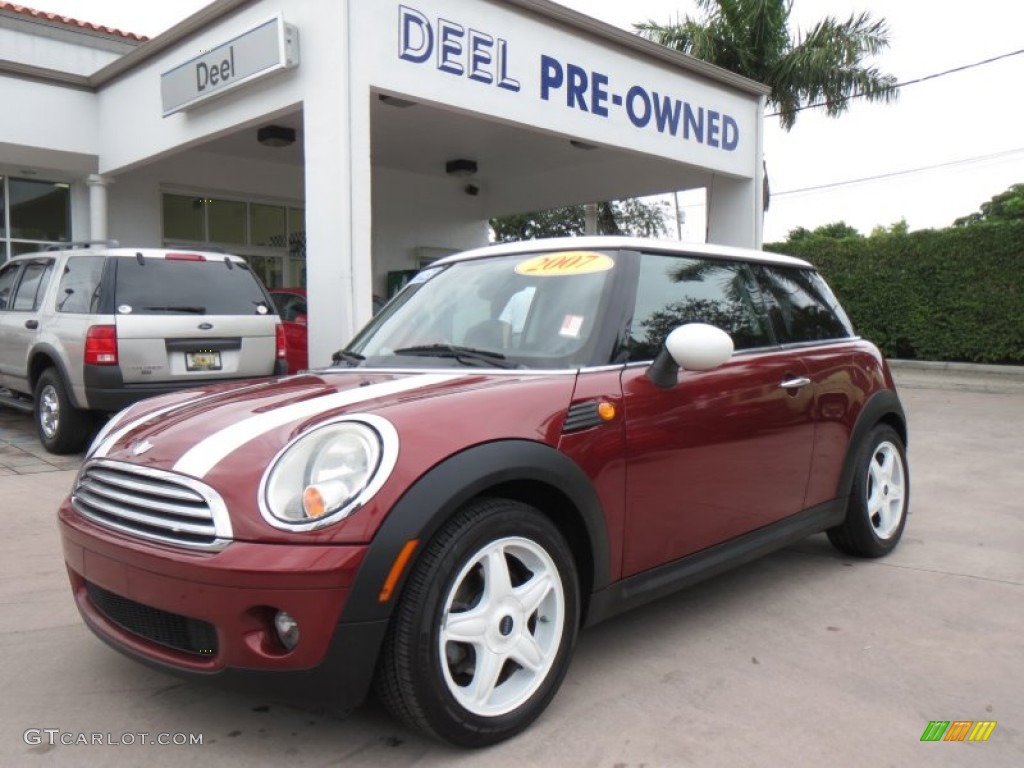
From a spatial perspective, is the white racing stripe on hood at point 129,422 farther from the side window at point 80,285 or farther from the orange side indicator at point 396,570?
the side window at point 80,285

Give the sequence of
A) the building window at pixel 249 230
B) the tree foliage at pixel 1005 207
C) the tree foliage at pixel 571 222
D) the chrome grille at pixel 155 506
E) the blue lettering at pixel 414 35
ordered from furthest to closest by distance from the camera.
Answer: the tree foliage at pixel 1005 207
the tree foliage at pixel 571 222
the building window at pixel 249 230
the blue lettering at pixel 414 35
the chrome grille at pixel 155 506

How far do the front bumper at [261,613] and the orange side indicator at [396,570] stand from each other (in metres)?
0.08

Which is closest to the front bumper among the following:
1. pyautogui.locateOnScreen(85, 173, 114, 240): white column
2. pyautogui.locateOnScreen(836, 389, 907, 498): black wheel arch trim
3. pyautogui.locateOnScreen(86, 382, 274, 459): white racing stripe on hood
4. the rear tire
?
pyautogui.locateOnScreen(86, 382, 274, 459): white racing stripe on hood

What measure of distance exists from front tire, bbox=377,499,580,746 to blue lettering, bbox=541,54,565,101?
7.77m

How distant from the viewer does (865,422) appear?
13.7 feet

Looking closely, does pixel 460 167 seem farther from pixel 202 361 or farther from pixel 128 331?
pixel 128 331

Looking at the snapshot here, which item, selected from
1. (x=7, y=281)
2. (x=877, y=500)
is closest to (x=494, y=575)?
(x=877, y=500)

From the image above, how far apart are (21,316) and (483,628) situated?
6.92 m

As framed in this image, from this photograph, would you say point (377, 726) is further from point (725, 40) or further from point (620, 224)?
point (620, 224)

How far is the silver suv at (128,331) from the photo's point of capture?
254 inches

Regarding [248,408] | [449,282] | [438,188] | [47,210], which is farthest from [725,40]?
[248,408]

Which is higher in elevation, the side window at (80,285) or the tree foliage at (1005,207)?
the tree foliage at (1005,207)

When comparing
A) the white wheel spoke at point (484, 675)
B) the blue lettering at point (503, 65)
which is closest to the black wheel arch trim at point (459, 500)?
the white wheel spoke at point (484, 675)

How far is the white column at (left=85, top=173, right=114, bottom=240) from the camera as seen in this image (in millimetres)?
11523
